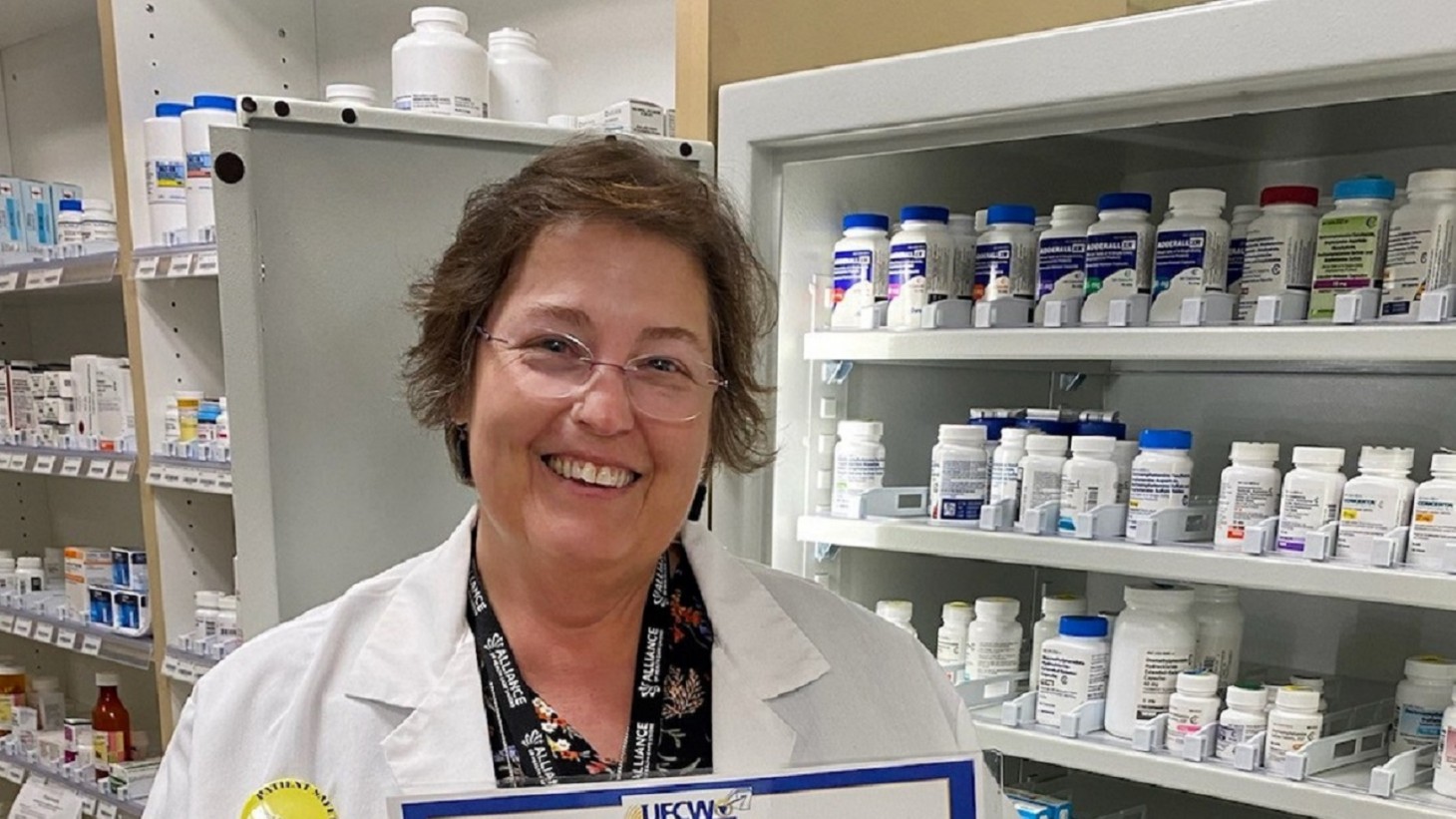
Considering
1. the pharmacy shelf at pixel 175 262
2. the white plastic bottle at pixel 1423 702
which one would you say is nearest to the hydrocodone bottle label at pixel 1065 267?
the white plastic bottle at pixel 1423 702

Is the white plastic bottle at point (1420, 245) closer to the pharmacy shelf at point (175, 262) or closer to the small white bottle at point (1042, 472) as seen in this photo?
the small white bottle at point (1042, 472)

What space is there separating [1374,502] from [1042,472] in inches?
16.6

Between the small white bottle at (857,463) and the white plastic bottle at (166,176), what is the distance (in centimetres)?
178

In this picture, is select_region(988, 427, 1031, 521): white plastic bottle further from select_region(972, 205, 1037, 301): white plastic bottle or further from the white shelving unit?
select_region(972, 205, 1037, 301): white plastic bottle

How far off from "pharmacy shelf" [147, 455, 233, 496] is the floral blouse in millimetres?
1571

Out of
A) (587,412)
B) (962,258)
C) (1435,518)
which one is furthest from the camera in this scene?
(962,258)

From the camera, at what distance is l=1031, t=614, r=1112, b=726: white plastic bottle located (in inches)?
58.9

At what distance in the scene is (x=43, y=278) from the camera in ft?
9.55

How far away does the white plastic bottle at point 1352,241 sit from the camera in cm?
129

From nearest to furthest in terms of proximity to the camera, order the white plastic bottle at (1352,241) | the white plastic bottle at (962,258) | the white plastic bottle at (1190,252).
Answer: the white plastic bottle at (1352,241) → the white plastic bottle at (1190,252) → the white plastic bottle at (962,258)

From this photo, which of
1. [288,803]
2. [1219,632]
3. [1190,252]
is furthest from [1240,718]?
[288,803]

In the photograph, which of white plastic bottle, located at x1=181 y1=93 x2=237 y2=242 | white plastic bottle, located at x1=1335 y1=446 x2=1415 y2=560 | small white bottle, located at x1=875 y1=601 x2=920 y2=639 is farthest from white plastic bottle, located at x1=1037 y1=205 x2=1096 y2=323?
white plastic bottle, located at x1=181 y1=93 x2=237 y2=242

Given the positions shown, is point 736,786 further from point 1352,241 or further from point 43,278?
point 43,278

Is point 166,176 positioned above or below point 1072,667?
above
